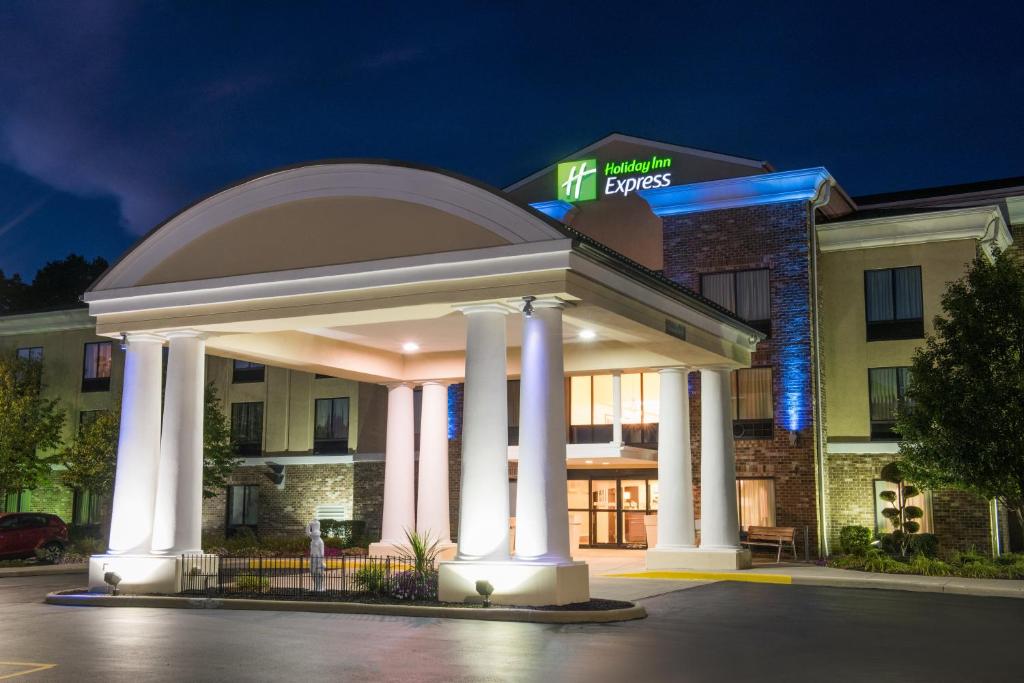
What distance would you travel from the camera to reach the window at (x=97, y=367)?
46.6 meters

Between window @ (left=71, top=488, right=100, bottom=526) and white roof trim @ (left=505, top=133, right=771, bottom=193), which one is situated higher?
white roof trim @ (left=505, top=133, right=771, bottom=193)

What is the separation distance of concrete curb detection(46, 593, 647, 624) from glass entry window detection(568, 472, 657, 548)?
19530 millimetres

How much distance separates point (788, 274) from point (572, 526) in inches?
428

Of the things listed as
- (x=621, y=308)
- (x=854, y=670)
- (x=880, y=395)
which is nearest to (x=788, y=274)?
→ (x=880, y=395)

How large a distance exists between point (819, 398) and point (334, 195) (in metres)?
19.4

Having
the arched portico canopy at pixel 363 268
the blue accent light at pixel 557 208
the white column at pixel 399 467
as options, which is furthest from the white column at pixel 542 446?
the blue accent light at pixel 557 208

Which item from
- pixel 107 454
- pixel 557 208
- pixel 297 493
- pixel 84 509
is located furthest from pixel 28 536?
pixel 557 208

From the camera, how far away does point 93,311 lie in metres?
23.3

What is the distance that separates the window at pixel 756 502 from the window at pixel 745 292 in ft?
15.4

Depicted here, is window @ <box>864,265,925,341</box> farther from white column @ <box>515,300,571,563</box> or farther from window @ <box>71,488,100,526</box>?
window @ <box>71,488,100,526</box>

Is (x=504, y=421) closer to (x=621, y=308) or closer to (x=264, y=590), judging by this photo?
(x=621, y=308)

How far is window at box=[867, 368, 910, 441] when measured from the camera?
1380 inches

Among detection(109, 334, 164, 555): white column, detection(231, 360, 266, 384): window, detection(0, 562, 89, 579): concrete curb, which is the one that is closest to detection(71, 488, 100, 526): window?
detection(231, 360, 266, 384): window

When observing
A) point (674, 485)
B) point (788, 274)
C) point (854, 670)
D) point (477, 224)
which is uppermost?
point (788, 274)
